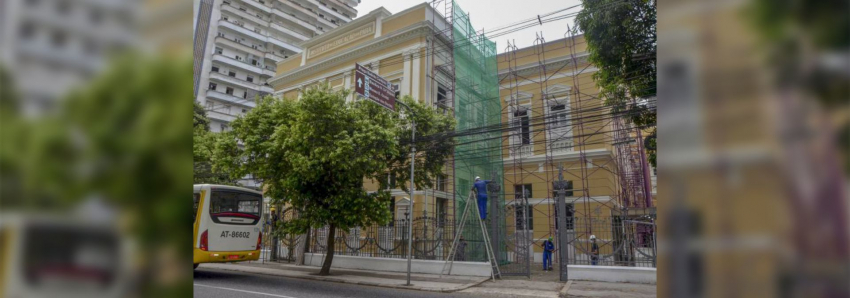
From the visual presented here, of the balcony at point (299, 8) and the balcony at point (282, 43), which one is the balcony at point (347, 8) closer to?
the balcony at point (299, 8)

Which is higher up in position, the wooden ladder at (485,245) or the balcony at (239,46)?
the balcony at (239,46)

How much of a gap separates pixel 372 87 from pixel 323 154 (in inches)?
85.0

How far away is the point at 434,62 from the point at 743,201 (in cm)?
1739

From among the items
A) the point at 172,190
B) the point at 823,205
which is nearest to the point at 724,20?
Result: the point at 823,205

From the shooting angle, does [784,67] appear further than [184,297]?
No

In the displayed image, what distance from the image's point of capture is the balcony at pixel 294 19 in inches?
1624

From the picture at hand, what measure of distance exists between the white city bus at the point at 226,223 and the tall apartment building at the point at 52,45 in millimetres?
9393

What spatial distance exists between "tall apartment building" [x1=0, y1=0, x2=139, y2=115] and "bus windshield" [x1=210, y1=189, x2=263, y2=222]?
402 inches

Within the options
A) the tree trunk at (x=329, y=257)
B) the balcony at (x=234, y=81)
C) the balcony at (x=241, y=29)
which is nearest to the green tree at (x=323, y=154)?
the tree trunk at (x=329, y=257)

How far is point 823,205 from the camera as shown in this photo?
358 millimetres

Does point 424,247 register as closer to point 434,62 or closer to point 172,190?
point 434,62

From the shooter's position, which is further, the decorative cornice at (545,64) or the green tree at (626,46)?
the decorative cornice at (545,64)

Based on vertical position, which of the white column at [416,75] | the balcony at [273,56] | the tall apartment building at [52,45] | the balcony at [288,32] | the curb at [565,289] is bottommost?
the curb at [565,289]

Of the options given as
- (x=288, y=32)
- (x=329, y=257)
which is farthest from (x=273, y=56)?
(x=329, y=257)
